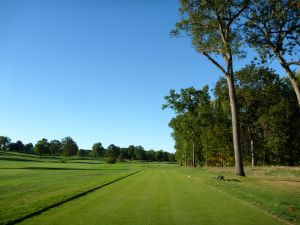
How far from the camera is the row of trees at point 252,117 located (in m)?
56.2

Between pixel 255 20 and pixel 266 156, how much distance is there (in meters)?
47.8

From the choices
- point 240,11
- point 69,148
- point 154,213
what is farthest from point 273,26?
point 69,148

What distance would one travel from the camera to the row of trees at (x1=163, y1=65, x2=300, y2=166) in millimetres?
56188

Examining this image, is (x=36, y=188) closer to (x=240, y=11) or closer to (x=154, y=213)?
(x=154, y=213)

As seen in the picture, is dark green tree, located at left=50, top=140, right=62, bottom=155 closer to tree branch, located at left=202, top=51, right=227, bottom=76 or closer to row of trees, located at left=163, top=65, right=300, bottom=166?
row of trees, located at left=163, top=65, right=300, bottom=166

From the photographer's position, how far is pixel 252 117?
58625 millimetres

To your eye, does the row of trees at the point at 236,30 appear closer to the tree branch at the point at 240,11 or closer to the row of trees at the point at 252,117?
the tree branch at the point at 240,11

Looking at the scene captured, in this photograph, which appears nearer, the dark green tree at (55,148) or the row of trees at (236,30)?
the row of trees at (236,30)

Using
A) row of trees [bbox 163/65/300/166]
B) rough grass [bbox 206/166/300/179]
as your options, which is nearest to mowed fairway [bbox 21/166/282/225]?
rough grass [bbox 206/166/300/179]

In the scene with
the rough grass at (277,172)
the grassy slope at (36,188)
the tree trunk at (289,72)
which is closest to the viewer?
the grassy slope at (36,188)

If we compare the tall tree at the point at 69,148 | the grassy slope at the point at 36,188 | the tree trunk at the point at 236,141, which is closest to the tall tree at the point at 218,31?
the tree trunk at the point at 236,141

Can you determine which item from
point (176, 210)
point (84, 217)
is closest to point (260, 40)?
point (176, 210)

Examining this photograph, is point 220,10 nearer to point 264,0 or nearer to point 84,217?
point 264,0

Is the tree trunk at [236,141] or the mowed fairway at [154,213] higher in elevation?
the tree trunk at [236,141]
